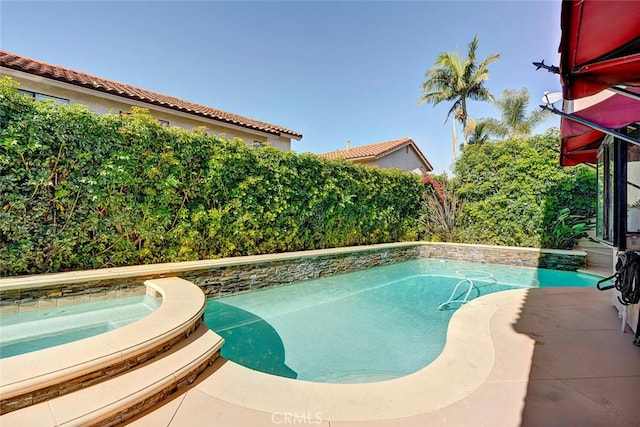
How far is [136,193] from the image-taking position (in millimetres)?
7758

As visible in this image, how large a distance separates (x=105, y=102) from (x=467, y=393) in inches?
572

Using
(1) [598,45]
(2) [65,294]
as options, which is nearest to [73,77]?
(2) [65,294]

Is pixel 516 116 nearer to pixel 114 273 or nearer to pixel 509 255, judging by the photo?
pixel 509 255

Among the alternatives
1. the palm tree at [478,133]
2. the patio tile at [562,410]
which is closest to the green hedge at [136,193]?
the patio tile at [562,410]

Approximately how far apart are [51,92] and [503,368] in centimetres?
1492

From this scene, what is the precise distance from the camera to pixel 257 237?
9.99 metres

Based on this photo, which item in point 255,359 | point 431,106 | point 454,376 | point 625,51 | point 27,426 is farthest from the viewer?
point 431,106

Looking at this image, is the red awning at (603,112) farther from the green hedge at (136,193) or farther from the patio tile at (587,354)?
the green hedge at (136,193)

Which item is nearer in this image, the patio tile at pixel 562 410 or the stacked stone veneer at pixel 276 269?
the patio tile at pixel 562 410

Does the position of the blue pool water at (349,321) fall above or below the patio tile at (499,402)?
below

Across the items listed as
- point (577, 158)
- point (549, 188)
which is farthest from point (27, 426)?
point (549, 188)

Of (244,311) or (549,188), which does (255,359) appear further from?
(549,188)

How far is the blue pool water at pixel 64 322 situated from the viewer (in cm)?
398

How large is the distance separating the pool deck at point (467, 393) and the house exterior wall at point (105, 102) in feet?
27.6
